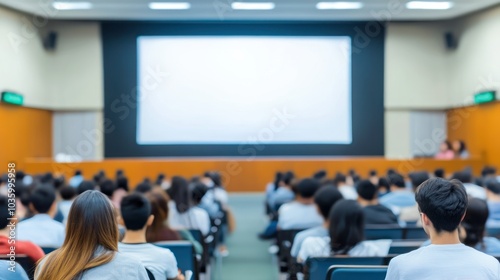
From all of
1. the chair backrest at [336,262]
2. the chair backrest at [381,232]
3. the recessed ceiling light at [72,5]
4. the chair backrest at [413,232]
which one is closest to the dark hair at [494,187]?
the chair backrest at [413,232]

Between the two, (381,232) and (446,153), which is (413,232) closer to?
(381,232)

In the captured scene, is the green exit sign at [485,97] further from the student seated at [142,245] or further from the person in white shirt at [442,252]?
the person in white shirt at [442,252]

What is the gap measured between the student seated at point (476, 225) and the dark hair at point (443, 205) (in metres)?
1.13

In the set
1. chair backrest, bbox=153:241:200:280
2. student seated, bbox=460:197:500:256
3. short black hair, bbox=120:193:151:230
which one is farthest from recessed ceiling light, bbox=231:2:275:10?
short black hair, bbox=120:193:151:230

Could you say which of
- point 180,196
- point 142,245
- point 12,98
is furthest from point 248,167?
point 142,245

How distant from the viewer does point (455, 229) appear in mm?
2053

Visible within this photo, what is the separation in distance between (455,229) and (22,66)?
1288 centimetres

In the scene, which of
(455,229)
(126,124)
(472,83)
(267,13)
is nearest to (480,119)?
(472,83)

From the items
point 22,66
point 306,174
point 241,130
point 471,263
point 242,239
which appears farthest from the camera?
point 241,130

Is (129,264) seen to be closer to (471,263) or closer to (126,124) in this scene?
(471,263)

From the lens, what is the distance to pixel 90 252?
6.99ft

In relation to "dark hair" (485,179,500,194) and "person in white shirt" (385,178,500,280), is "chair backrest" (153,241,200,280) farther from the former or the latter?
"dark hair" (485,179,500,194)

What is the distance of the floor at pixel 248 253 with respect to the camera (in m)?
6.27

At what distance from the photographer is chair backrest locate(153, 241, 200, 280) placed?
355cm
